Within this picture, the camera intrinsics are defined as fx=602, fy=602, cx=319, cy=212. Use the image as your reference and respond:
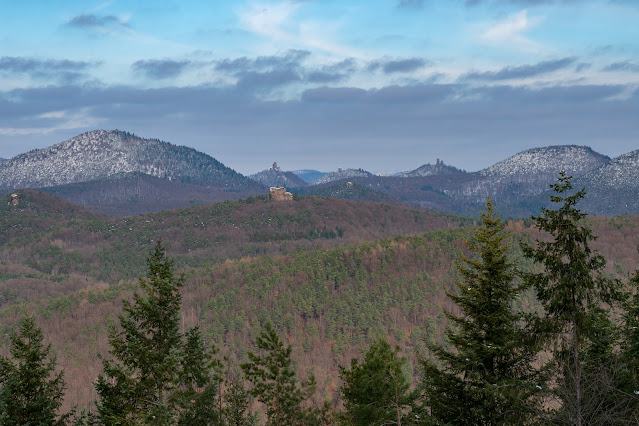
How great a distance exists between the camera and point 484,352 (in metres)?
26.0

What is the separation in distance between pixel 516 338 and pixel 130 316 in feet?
64.3

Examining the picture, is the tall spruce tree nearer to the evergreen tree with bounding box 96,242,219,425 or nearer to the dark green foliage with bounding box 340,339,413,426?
the dark green foliage with bounding box 340,339,413,426

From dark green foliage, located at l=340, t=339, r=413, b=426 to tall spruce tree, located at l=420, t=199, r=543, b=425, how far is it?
6739 millimetres

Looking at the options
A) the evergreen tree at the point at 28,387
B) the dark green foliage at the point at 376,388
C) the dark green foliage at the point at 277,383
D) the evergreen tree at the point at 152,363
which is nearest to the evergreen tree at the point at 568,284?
the dark green foliage at the point at 376,388

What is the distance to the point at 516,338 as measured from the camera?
24734 mm

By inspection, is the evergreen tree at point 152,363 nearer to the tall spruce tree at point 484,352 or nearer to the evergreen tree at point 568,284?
the tall spruce tree at point 484,352

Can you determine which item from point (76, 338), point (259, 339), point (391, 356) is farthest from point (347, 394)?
point (76, 338)

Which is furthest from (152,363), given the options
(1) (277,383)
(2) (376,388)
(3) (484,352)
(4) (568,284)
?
(4) (568,284)

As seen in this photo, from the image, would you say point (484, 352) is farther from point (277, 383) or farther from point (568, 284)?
point (277, 383)

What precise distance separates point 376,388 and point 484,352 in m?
14.6

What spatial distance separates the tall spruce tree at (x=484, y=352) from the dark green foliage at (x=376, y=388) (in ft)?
22.1

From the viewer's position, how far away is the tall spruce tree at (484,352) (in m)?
25.6

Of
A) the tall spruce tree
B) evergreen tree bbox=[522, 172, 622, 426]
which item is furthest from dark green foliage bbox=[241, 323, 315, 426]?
evergreen tree bbox=[522, 172, 622, 426]

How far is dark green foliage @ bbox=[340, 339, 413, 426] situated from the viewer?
36.1m
